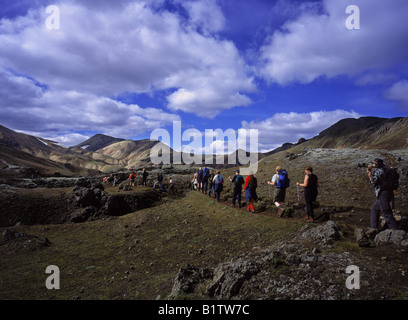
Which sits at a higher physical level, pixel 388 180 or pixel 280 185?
pixel 388 180

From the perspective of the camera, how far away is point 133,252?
12.8m

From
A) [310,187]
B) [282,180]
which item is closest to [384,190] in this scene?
[310,187]

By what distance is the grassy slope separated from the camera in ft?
29.2

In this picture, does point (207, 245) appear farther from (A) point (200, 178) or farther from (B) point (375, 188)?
(A) point (200, 178)

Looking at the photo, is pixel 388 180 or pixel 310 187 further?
pixel 310 187

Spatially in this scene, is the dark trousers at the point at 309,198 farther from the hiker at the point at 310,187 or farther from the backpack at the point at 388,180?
the backpack at the point at 388,180

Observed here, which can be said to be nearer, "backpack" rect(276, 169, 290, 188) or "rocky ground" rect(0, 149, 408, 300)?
"rocky ground" rect(0, 149, 408, 300)

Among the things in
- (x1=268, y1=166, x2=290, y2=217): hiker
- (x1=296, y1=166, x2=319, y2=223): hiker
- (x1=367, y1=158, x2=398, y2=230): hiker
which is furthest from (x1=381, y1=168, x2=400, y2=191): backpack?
(x1=268, y1=166, x2=290, y2=217): hiker

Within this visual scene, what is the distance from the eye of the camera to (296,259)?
6.34 m

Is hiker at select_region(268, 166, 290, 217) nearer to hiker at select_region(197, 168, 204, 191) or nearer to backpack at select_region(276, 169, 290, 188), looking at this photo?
backpack at select_region(276, 169, 290, 188)

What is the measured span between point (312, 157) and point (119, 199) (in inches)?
1054
